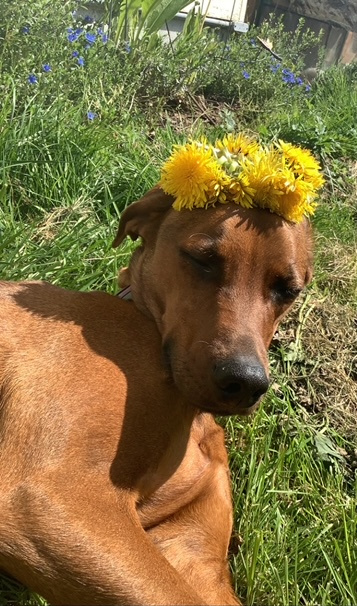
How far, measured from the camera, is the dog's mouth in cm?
269

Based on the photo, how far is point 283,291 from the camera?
3.16 metres

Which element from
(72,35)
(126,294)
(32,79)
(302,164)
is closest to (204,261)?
(126,294)

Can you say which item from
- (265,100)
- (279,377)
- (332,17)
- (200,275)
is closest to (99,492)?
(200,275)

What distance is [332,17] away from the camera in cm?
1205

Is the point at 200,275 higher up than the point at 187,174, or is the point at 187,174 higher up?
the point at 187,174

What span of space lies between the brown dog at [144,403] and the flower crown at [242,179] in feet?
0.20

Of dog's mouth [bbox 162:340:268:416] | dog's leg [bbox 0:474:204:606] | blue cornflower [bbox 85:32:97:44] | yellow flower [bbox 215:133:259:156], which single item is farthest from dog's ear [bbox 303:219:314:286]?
blue cornflower [bbox 85:32:97:44]

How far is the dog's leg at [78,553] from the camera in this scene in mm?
2363

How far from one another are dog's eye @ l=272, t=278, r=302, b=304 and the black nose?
0.52 metres

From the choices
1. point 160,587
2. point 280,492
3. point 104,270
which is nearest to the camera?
point 160,587

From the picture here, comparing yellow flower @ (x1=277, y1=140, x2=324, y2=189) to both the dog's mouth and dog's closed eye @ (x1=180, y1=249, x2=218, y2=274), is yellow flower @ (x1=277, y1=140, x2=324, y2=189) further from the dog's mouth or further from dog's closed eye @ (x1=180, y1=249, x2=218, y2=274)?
the dog's mouth

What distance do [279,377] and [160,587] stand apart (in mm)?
1974

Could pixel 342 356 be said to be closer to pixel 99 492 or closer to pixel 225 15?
pixel 99 492

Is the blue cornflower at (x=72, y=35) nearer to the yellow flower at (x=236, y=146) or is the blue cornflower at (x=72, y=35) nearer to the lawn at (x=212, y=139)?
the lawn at (x=212, y=139)
